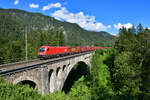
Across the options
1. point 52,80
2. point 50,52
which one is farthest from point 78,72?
point 52,80

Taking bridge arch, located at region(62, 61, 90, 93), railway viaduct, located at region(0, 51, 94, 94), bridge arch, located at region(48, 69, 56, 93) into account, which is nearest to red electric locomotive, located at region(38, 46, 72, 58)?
railway viaduct, located at region(0, 51, 94, 94)

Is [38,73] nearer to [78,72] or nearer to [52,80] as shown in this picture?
[52,80]

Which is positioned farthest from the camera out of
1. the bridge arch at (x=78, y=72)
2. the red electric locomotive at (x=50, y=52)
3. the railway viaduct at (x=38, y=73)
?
the bridge arch at (x=78, y=72)

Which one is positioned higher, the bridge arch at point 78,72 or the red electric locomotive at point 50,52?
the red electric locomotive at point 50,52

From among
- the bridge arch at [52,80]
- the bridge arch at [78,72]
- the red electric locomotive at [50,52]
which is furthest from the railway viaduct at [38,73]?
the bridge arch at [78,72]

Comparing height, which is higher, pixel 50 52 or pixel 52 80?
pixel 50 52

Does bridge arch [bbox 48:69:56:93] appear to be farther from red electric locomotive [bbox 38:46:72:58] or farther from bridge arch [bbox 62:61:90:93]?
bridge arch [bbox 62:61:90:93]

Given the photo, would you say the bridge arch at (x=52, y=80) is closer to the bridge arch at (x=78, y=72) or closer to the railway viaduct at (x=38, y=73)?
the railway viaduct at (x=38, y=73)

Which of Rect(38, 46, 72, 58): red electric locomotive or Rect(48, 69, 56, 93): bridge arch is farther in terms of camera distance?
Rect(38, 46, 72, 58): red electric locomotive

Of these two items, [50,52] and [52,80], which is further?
[50,52]

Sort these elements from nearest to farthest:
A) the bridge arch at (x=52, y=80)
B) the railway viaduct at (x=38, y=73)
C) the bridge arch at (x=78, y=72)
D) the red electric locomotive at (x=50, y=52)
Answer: the railway viaduct at (x=38, y=73)
the bridge arch at (x=52, y=80)
the red electric locomotive at (x=50, y=52)
the bridge arch at (x=78, y=72)

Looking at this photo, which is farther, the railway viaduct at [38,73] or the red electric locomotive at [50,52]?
the red electric locomotive at [50,52]

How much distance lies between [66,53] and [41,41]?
2545 cm

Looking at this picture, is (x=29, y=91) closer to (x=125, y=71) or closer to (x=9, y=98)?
(x=9, y=98)
